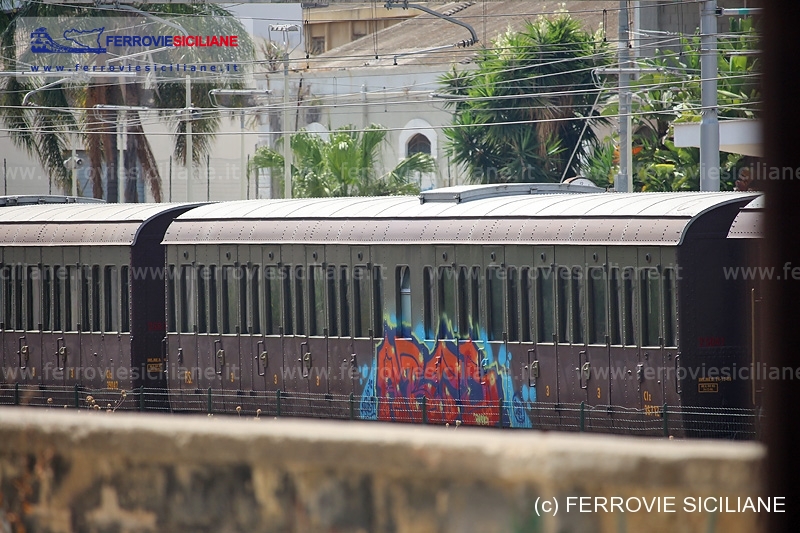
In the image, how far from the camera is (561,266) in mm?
15633

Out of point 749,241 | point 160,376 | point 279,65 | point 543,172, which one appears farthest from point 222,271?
point 279,65

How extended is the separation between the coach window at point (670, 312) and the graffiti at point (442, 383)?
2.13m

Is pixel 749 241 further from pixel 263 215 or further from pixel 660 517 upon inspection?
pixel 660 517

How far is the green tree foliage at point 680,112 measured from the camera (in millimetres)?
33406

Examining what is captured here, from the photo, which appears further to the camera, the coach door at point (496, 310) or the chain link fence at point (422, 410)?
the coach door at point (496, 310)

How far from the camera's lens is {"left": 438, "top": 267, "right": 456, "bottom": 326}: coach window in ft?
→ 54.7

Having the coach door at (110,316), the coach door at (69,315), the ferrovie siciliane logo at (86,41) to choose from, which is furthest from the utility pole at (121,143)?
the coach door at (110,316)

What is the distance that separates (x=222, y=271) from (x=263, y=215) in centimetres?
104

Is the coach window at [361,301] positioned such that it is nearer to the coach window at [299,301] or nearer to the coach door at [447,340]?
the coach window at [299,301]

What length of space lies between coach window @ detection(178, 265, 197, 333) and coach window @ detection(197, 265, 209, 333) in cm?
12

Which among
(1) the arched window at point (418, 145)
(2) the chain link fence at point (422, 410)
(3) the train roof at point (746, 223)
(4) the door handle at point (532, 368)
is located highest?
(1) the arched window at point (418, 145)

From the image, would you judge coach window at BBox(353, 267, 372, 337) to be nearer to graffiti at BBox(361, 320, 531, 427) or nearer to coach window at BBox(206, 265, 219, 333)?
graffiti at BBox(361, 320, 531, 427)

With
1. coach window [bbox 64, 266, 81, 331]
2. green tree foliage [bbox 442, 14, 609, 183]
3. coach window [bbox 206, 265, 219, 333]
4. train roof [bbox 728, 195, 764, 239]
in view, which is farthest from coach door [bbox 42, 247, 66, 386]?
green tree foliage [bbox 442, 14, 609, 183]

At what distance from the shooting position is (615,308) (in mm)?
15078
